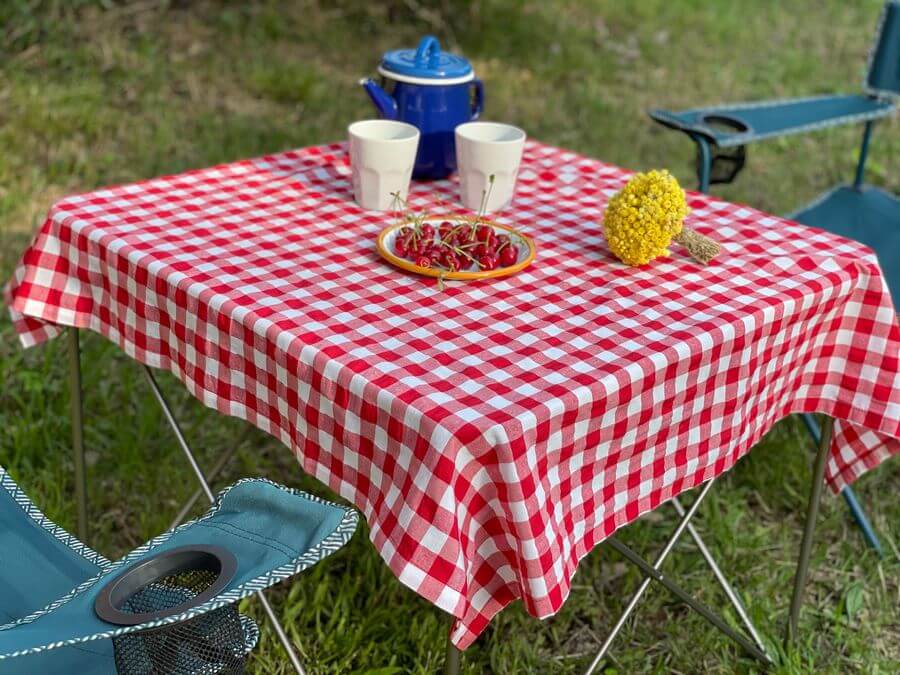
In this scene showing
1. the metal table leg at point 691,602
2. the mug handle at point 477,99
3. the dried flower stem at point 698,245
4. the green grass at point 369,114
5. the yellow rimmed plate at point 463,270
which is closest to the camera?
the yellow rimmed plate at point 463,270

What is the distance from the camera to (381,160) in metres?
2.17

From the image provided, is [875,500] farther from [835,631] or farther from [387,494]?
[387,494]

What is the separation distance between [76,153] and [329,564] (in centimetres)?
316

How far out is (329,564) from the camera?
109 inches

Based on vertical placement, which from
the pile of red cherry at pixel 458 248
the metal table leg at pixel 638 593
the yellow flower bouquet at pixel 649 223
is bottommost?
the metal table leg at pixel 638 593

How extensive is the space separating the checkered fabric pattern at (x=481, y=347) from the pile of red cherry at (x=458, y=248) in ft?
0.14

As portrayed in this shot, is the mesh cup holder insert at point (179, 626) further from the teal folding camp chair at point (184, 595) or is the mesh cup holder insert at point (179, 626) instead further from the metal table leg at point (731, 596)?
the metal table leg at point (731, 596)

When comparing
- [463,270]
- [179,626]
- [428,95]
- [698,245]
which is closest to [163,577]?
[179,626]

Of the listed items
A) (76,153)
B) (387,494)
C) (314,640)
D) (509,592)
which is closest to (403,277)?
(387,494)

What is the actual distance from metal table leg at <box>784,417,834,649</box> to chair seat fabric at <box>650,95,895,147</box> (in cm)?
88

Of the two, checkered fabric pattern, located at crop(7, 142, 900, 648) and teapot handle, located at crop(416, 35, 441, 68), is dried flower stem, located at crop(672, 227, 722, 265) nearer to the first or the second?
checkered fabric pattern, located at crop(7, 142, 900, 648)

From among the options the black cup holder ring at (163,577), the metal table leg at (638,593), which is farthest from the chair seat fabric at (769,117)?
the black cup holder ring at (163,577)

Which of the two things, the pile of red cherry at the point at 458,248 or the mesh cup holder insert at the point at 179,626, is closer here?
the mesh cup holder insert at the point at 179,626

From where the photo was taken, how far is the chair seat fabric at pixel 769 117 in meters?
2.82
